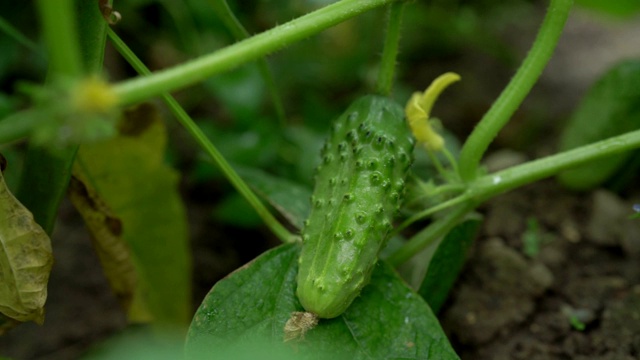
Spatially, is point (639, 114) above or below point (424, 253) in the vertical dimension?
above

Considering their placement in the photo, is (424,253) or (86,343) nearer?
(424,253)

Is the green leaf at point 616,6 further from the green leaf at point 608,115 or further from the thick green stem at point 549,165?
the thick green stem at point 549,165

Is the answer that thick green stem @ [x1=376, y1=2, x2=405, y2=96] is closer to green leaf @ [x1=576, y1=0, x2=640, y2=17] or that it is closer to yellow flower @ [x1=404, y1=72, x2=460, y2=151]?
yellow flower @ [x1=404, y1=72, x2=460, y2=151]

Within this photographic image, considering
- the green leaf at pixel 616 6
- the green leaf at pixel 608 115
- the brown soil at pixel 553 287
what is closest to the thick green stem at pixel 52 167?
the brown soil at pixel 553 287

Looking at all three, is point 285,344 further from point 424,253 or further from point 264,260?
point 424,253

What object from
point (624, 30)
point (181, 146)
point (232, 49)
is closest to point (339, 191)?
point (232, 49)

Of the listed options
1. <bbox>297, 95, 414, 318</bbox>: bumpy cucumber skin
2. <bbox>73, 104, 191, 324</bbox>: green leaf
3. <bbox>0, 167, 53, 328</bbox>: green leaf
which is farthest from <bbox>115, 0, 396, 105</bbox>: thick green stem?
<bbox>73, 104, 191, 324</bbox>: green leaf
